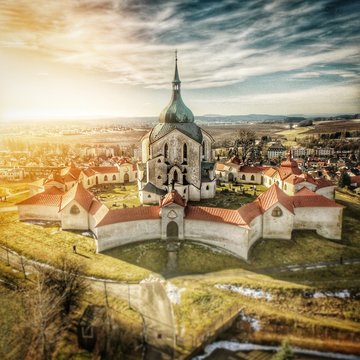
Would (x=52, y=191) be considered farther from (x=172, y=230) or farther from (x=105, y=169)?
(x=172, y=230)

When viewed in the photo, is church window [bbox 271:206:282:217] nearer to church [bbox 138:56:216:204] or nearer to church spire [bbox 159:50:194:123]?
church [bbox 138:56:216:204]

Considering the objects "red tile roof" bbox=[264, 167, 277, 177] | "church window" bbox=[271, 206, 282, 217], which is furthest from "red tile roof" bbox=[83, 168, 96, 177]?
"church window" bbox=[271, 206, 282, 217]

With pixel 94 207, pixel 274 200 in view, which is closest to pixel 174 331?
pixel 274 200

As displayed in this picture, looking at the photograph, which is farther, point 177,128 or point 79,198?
point 177,128

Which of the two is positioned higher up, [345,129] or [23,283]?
[345,129]

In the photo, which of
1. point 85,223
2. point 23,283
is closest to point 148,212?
point 85,223

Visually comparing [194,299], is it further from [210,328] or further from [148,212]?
[148,212]
